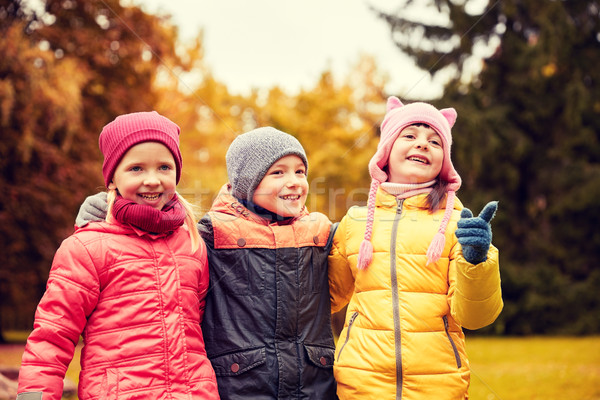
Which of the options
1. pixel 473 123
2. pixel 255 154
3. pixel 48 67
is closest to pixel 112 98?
pixel 48 67

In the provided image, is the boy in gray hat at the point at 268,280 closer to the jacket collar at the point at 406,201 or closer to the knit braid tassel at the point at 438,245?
the jacket collar at the point at 406,201

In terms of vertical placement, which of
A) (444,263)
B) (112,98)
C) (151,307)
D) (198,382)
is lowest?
(198,382)

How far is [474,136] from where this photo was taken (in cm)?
1369

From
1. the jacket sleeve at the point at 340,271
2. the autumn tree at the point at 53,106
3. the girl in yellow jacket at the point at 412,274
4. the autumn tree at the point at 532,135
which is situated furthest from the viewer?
the autumn tree at the point at 532,135

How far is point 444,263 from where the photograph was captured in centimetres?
256

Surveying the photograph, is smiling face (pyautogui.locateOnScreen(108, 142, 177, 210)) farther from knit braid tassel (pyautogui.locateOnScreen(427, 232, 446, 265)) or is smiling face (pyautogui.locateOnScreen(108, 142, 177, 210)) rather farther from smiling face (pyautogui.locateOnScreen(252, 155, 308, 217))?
knit braid tassel (pyautogui.locateOnScreen(427, 232, 446, 265))

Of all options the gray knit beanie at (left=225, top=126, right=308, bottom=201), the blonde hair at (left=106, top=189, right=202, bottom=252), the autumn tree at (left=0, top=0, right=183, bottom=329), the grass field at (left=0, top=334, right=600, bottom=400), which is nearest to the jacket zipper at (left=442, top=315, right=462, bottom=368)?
the gray knit beanie at (left=225, top=126, right=308, bottom=201)

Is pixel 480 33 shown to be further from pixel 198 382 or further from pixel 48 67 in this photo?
pixel 198 382

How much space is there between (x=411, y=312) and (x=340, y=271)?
46cm

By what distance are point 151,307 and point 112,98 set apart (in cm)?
1146

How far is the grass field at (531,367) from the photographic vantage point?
22.8 ft

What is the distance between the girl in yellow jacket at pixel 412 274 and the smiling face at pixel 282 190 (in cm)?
29

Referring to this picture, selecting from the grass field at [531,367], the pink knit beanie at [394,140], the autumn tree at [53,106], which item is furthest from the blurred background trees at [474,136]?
the pink knit beanie at [394,140]

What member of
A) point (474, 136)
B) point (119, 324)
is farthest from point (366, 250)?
point (474, 136)
